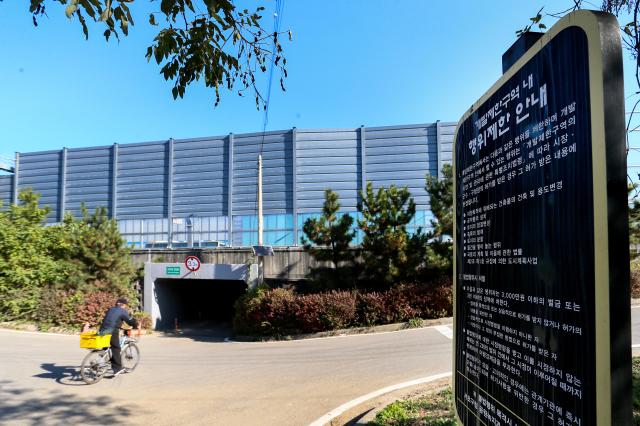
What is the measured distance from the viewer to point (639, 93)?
3.46 m

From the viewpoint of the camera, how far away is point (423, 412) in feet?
19.2

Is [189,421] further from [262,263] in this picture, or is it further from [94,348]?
[262,263]

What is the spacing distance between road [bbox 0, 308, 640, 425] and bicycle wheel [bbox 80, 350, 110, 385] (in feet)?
0.51

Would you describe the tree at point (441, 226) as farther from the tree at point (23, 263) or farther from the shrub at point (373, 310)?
the tree at point (23, 263)

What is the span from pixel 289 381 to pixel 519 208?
8010 mm

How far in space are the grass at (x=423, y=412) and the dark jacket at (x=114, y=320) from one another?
574 cm

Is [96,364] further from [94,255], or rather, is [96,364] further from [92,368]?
[94,255]

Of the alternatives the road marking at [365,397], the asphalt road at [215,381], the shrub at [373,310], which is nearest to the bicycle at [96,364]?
the asphalt road at [215,381]

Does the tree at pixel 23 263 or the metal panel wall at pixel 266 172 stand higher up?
the metal panel wall at pixel 266 172

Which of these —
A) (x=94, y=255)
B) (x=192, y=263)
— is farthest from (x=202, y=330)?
(x=94, y=255)

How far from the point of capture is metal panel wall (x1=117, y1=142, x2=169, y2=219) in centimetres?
4638

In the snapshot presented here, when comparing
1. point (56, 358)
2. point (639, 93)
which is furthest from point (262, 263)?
point (639, 93)

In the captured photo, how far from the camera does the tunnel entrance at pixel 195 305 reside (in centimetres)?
2412

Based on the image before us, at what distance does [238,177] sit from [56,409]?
38877mm
